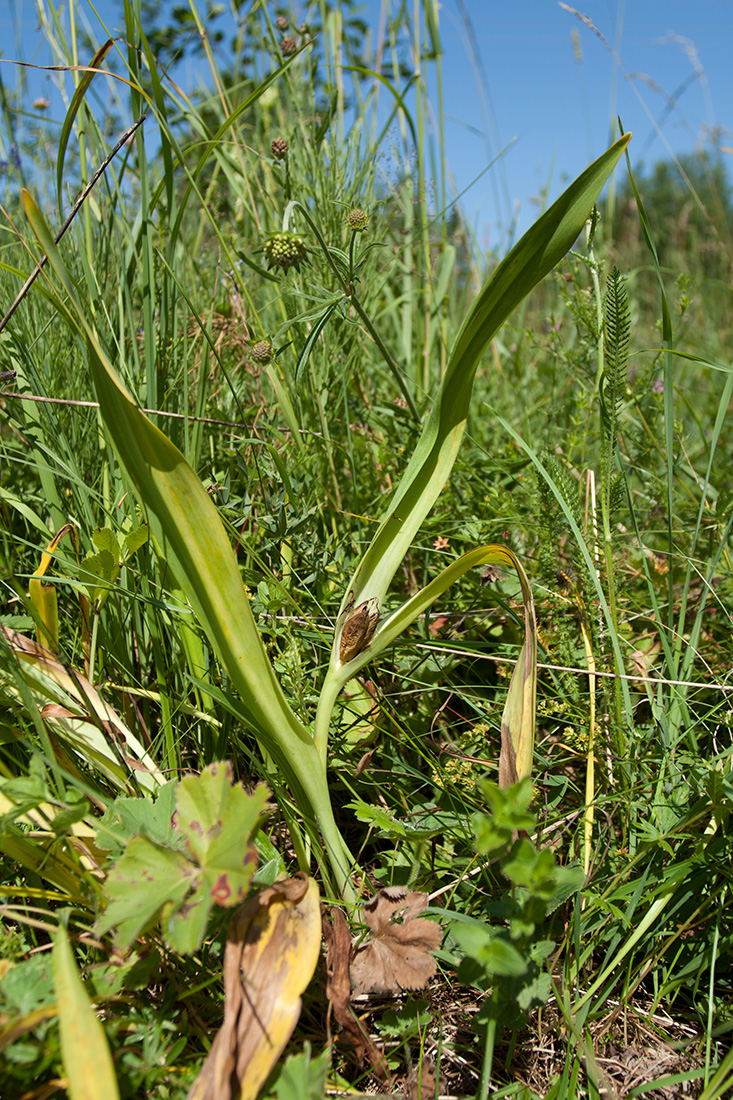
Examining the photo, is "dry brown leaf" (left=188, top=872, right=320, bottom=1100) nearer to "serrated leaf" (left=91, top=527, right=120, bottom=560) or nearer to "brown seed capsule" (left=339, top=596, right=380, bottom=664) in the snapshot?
"brown seed capsule" (left=339, top=596, right=380, bottom=664)

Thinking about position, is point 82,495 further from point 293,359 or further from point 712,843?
point 712,843

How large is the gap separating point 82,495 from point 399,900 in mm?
862

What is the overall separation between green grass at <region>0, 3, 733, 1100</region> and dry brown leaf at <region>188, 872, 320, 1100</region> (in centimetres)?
4

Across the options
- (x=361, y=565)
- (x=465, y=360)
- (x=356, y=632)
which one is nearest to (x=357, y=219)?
(x=465, y=360)

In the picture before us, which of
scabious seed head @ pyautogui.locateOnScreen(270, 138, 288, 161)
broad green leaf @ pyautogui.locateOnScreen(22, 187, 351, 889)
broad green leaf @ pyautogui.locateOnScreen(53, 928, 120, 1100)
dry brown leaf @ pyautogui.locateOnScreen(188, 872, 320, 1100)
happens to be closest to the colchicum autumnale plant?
broad green leaf @ pyautogui.locateOnScreen(22, 187, 351, 889)

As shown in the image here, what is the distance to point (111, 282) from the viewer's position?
1.48m

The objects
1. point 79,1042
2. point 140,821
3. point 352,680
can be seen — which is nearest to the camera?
point 79,1042

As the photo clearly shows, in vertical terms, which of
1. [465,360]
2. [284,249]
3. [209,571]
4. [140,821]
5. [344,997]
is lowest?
[344,997]

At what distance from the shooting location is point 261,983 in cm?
68

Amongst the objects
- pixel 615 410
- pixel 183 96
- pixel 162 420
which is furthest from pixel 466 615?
pixel 183 96

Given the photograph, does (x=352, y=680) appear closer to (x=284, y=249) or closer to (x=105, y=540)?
(x=105, y=540)

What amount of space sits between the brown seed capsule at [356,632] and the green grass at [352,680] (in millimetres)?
24

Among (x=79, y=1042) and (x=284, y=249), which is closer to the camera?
(x=79, y=1042)

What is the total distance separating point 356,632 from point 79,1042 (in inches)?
21.0
